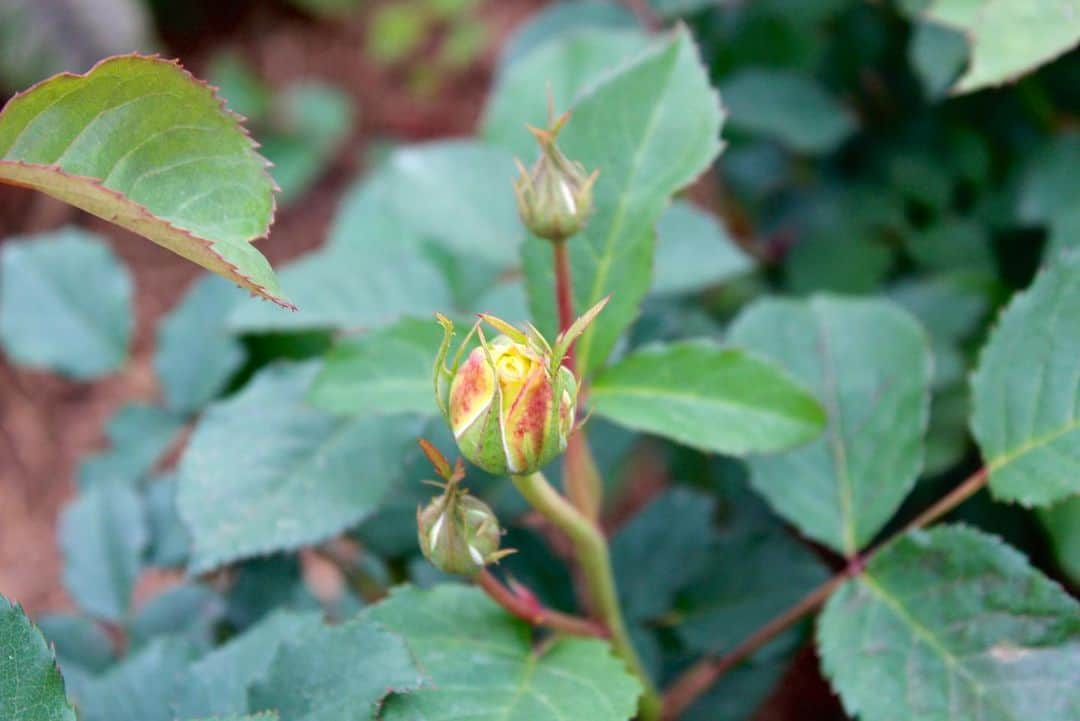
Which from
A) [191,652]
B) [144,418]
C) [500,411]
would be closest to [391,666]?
[500,411]

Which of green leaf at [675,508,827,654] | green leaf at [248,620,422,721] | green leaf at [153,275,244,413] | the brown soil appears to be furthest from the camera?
the brown soil

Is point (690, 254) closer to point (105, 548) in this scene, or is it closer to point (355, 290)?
point (355, 290)

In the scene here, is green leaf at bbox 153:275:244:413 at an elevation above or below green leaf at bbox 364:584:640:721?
below

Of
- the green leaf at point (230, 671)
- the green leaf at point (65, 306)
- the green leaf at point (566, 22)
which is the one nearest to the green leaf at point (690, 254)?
the green leaf at point (566, 22)

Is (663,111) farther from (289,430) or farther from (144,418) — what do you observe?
(144,418)

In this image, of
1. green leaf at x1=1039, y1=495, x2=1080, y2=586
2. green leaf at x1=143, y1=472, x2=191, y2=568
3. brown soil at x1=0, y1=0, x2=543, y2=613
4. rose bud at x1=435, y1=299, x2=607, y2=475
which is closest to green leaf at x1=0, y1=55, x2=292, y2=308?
rose bud at x1=435, y1=299, x2=607, y2=475

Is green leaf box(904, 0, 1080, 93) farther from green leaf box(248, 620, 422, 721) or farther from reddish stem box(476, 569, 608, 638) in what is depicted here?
green leaf box(248, 620, 422, 721)
